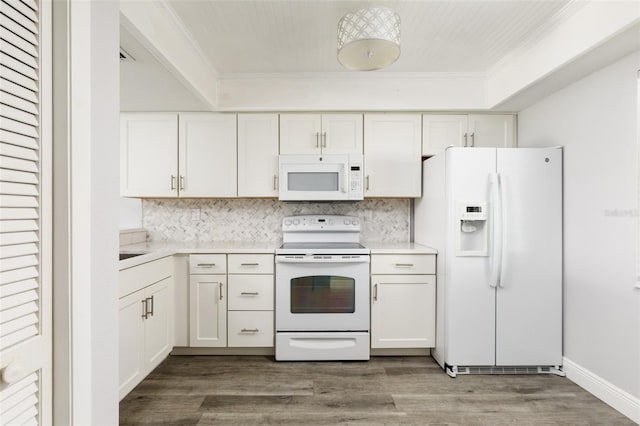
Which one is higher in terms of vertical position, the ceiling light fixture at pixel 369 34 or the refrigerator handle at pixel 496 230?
the ceiling light fixture at pixel 369 34

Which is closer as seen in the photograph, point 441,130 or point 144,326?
point 144,326

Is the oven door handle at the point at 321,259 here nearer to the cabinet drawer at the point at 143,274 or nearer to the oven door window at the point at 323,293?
the oven door window at the point at 323,293

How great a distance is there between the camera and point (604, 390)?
2.03m

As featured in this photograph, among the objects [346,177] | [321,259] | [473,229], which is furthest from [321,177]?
[473,229]

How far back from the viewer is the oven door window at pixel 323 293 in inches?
103

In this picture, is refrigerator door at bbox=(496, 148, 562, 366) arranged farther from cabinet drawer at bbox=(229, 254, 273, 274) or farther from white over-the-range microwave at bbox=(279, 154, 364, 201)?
cabinet drawer at bbox=(229, 254, 273, 274)

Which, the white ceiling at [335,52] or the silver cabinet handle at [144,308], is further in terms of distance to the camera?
the silver cabinet handle at [144,308]

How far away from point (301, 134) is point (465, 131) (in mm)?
1499

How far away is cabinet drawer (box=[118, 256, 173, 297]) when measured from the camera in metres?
1.90

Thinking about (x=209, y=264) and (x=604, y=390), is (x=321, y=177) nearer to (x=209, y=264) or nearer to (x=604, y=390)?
(x=209, y=264)

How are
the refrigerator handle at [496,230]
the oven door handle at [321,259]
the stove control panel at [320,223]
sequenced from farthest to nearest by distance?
the stove control panel at [320,223]
the oven door handle at [321,259]
the refrigerator handle at [496,230]

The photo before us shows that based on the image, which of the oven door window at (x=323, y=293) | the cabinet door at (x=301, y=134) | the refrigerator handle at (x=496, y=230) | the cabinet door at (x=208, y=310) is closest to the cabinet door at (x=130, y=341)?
the cabinet door at (x=208, y=310)

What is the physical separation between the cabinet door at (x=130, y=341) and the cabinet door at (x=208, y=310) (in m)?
0.53

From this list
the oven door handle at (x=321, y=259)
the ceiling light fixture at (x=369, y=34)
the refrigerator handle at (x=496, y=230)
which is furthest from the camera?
the oven door handle at (x=321, y=259)
